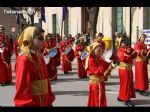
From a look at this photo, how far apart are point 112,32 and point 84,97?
17.5 meters

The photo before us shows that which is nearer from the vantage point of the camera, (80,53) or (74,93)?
(74,93)

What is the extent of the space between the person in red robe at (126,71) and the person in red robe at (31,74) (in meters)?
4.45

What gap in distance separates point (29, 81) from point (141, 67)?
21.1ft

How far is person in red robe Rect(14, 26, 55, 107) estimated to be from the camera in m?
4.74

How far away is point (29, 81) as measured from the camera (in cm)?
477

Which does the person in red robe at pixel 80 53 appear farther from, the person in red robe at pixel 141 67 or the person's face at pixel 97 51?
the person's face at pixel 97 51

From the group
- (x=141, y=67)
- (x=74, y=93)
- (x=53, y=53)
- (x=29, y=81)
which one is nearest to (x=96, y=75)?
(x=29, y=81)

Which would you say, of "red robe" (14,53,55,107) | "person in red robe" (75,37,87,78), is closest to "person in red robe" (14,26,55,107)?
"red robe" (14,53,55,107)

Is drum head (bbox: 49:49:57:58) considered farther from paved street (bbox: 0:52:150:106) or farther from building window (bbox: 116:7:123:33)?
building window (bbox: 116:7:123:33)

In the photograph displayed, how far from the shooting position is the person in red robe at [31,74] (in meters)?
4.74

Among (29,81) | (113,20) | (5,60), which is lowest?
(5,60)

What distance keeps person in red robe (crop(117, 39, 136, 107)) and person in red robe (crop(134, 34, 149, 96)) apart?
1.28 meters

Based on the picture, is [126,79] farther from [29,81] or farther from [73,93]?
[29,81]
